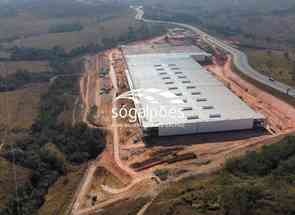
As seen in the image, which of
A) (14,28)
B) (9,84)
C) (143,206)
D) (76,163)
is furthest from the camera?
(14,28)

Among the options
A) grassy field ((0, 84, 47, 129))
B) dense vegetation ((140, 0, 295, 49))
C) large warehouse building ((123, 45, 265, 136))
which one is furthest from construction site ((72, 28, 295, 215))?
dense vegetation ((140, 0, 295, 49))

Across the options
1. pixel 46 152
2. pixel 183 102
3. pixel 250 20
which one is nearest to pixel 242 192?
pixel 46 152

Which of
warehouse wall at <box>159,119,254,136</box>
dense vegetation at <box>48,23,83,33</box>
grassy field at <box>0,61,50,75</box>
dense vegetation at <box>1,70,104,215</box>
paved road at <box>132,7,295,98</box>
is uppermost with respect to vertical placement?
dense vegetation at <box>48,23,83,33</box>

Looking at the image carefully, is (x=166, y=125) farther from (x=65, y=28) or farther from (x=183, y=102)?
(x=65, y=28)

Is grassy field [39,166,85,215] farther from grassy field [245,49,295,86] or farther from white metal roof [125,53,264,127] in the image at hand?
grassy field [245,49,295,86]

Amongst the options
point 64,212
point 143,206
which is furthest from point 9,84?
point 143,206

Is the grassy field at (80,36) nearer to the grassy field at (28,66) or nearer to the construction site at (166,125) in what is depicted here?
the grassy field at (28,66)

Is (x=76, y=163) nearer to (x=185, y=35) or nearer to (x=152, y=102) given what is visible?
(x=152, y=102)

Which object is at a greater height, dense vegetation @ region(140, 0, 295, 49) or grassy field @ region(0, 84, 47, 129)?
dense vegetation @ region(140, 0, 295, 49)
